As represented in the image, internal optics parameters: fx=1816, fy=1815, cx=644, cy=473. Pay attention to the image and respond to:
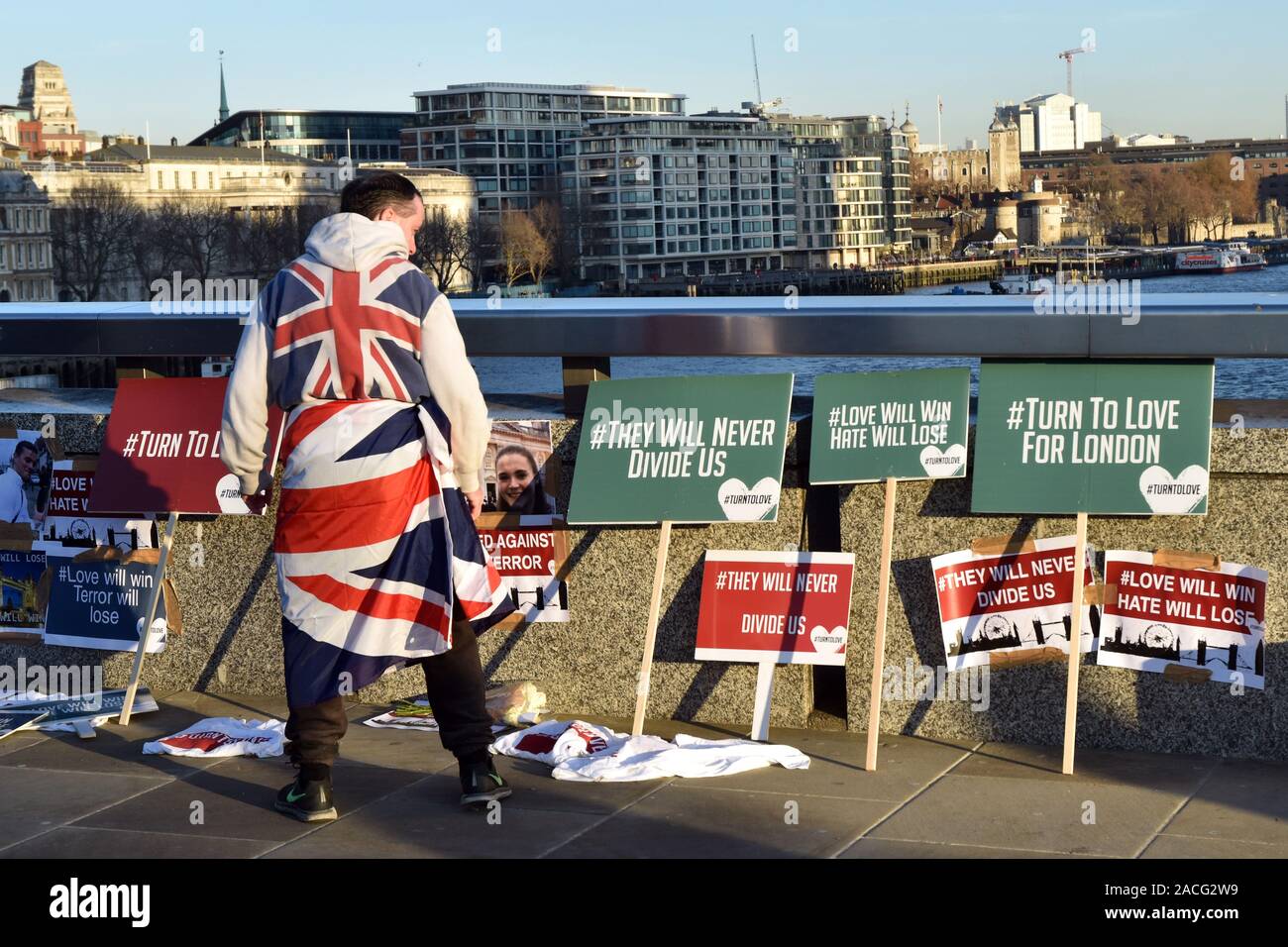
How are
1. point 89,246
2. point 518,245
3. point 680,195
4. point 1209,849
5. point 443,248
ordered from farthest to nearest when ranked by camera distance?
point 680,195
point 518,245
point 443,248
point 89,246
point 1209,849

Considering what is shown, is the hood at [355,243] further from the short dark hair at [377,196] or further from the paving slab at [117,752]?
the paving slab at [117,752]

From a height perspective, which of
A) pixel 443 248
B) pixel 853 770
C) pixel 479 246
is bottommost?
pixel 853 770

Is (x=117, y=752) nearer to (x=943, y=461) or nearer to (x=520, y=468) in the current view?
(x=520, y=468)

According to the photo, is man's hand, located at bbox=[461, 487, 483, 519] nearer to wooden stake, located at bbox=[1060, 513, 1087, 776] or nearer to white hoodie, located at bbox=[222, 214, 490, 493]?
white hoodie, located at bbox=[222, 214, 490, 493]

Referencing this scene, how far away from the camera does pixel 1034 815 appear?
441 cm

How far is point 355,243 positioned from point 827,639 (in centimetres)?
182

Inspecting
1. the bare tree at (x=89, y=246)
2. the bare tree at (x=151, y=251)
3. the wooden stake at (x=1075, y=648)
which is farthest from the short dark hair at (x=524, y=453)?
the bare tree at (x=89, y=246)

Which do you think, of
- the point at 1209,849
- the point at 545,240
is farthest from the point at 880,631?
the point at 545,240

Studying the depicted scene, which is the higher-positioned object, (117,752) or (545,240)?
(545,240)

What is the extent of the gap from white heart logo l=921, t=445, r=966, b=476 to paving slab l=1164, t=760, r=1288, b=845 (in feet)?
3.49

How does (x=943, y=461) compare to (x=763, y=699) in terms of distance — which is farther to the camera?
(x=763, y=699)

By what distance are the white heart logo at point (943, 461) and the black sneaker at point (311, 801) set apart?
1.86 meters
